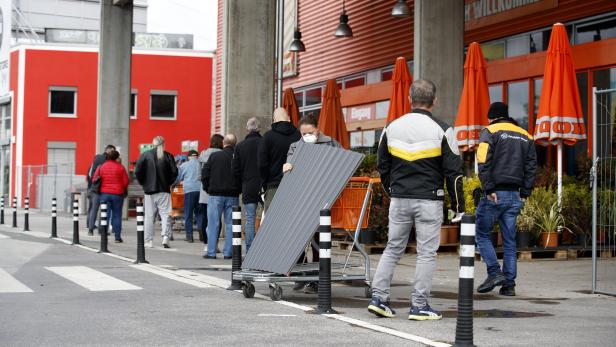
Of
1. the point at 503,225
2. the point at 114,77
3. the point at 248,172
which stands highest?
the point at 114,77

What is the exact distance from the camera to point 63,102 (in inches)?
2063

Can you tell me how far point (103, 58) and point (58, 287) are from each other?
75.8 feet

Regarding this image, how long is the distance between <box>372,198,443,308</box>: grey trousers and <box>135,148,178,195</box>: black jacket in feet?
34.9

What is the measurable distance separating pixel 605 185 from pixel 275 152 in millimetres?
3826

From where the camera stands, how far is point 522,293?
1166cm

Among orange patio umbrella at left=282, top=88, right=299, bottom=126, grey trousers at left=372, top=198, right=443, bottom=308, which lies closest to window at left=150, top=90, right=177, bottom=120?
orange patio umbrella at left=282, top=88, right=299, bottom=126

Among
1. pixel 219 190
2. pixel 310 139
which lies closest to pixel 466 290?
pixel 310 139

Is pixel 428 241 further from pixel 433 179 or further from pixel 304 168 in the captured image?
pixel 304 168

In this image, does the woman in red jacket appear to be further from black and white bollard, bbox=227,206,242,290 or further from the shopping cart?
the shopping cart

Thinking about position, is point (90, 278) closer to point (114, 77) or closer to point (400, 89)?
point (400, 89)

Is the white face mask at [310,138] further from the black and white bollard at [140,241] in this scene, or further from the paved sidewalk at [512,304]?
the black and white bollard at [140,241]

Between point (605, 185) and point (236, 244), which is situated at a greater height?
point (605, 185)

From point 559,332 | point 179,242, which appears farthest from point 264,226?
point 179,242

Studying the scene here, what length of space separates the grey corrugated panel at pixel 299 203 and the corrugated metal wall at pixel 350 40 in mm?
19329
